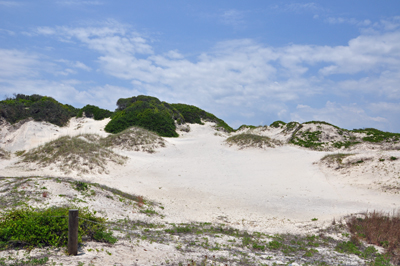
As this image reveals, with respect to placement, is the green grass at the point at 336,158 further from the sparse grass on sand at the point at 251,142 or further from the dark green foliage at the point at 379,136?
the dark green foliage at the point at 379,136

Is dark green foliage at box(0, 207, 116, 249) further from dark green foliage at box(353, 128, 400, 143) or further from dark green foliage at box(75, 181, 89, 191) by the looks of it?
dark green foliage at box(353, 128, 400, 143)

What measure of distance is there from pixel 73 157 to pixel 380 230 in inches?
628

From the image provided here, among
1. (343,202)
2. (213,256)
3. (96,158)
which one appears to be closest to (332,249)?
(213,256)

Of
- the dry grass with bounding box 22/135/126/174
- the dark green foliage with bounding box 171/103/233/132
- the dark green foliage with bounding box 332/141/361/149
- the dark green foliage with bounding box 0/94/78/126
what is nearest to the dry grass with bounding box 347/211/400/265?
the dry grass with bounding box 22/135/126/174

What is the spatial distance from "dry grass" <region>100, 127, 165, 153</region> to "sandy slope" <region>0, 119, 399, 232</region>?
114 centimetres

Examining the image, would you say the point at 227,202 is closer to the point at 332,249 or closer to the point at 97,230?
the point at 332,249

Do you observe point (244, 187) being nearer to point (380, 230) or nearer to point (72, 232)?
point (380, 230)

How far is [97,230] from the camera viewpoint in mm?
6254

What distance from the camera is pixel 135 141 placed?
2373 cm

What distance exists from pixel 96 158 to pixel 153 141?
790 centimetres

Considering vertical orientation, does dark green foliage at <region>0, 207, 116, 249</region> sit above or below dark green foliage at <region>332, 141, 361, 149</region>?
below

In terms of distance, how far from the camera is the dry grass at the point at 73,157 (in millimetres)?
15410

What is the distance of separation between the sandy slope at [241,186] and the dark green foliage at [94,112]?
1633cm

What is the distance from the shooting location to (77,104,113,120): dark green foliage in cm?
3999
